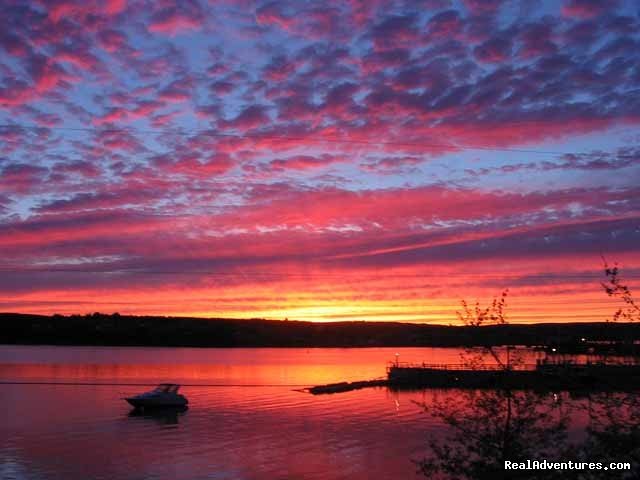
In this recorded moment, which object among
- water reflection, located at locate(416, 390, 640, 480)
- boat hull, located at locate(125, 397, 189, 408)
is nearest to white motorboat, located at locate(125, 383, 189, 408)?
boat hull, located at locate(125, 397, 189, 408)

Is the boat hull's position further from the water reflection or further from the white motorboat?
the water reflection

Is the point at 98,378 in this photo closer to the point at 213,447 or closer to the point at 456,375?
the point at 456,375

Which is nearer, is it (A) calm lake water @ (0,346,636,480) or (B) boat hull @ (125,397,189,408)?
(A) calm lake water @ (0,346,636,480)

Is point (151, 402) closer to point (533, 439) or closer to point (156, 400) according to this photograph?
point (156, 400)

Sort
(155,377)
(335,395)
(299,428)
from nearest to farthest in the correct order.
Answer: (299,428) < (335,395) < (155,377)

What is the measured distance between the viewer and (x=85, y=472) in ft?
134

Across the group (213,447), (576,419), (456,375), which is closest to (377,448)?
(213,447)

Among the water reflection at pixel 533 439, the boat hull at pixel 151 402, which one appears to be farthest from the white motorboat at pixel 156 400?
the water reflection at pixel 533 439

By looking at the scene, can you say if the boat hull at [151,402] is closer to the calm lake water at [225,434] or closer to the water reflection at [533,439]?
the calm lake water at [225,434]

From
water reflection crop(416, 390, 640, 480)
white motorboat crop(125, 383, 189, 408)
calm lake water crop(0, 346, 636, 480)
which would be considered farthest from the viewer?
white motorboat crop(125, 383, 189, 408)

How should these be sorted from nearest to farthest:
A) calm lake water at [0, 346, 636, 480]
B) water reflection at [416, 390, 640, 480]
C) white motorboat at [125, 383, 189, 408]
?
water reflection at [416, 390, 640, 480] → calm lake water at [0, 346, 636, 480] → white motorboat at [125, 383, 189, 408]

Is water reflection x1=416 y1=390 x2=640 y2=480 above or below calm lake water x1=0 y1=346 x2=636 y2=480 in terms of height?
above

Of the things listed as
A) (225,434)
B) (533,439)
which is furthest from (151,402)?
(533,439)

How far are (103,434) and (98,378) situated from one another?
2808 inches
